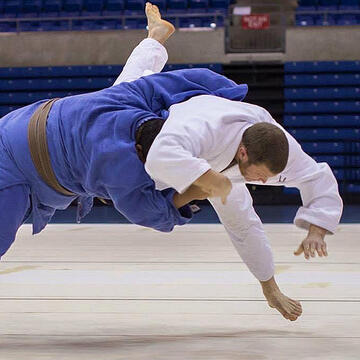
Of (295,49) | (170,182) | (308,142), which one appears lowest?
(308,142)

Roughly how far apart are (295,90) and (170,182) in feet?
27.1

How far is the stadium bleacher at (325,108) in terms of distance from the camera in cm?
926

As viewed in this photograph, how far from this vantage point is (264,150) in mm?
1476

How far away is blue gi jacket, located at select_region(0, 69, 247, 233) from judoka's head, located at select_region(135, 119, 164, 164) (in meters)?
0.01

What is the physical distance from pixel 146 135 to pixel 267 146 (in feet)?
0.88

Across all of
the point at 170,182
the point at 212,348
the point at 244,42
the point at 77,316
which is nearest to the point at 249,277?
the point at 77,316

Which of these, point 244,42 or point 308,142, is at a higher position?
point 244,42

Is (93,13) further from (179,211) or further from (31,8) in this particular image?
(179,211)

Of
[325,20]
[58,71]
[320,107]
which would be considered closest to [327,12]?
[325,20]

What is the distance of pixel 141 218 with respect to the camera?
63.6 inches

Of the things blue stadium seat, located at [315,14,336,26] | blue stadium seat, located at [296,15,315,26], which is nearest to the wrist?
blue stadium seat, located at [315,14,336,26]

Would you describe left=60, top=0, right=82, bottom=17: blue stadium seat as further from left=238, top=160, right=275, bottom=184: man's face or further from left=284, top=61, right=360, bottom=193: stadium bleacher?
left=238, top=160, right=275, bottom=184: man's face

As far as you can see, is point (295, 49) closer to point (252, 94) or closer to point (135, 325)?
point (252, 94)

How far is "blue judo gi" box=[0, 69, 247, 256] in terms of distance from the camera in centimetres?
157
